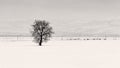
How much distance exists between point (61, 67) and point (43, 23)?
164 feet

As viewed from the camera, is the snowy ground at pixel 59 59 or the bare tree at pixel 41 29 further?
the bare tree at pixel 41 29

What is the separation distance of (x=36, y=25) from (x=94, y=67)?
5085 cm

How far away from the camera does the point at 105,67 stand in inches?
723

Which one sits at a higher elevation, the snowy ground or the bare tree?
the bare tree

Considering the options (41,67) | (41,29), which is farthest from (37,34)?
(41,67)

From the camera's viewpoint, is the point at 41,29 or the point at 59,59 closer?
the point at 59,59

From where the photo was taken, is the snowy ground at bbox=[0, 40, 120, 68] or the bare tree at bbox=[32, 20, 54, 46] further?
the bare tree at bbox=[32, 20, 54, 46]

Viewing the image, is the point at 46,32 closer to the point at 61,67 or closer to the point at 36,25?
the point at 36,25

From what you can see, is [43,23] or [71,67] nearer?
[71,67]

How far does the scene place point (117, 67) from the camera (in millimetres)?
18219

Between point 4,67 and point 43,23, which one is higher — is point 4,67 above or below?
below

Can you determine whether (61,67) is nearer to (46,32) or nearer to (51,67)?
(51,67)

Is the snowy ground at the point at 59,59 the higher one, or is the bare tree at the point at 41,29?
the bare tree at the point at 41,29

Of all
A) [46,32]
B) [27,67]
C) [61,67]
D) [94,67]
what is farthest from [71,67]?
[46,32]
